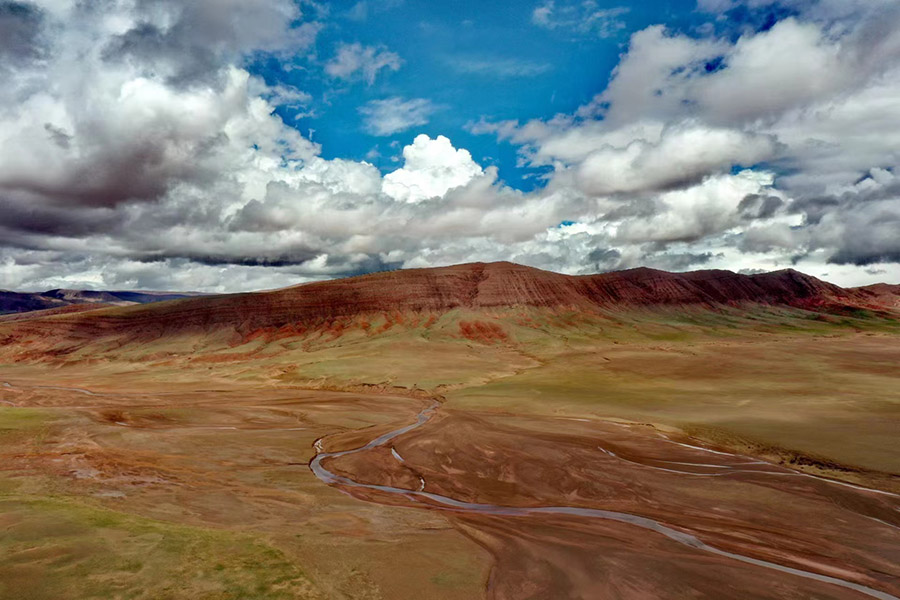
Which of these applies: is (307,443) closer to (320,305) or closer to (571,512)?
(571,512)

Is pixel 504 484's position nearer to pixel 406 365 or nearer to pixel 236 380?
pixel 406 365

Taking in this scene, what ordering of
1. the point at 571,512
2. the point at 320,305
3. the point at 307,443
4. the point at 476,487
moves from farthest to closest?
the point at 320,305 → the point at 307,443 → the point at 476,487 → the point at 571,512

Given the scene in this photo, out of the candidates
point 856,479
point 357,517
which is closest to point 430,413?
point 357,517

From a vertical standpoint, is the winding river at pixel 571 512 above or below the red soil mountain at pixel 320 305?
below

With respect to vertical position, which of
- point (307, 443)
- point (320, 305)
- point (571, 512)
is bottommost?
point (307, 443)

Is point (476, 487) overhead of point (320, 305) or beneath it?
beneath

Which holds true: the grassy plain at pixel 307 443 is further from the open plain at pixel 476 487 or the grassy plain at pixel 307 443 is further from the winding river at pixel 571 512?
the winding river at pixel 571 512

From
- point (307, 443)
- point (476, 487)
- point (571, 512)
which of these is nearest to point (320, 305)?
point (307, 443)

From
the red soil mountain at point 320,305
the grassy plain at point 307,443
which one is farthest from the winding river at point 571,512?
the red soil mountain at point 320,305

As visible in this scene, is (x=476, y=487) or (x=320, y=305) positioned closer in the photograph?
(x=476, y=487)

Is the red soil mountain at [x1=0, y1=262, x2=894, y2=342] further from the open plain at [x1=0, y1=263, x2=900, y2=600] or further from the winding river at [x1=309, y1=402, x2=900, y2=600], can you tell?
the winding river at [x1=309, y1=402, x2=900, y2=600]

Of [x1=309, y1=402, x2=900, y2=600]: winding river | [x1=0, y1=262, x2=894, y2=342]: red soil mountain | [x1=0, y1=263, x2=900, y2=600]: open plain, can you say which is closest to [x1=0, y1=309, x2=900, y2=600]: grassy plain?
[x1=0, y1=263, x2=900, y2=600]: open plain
